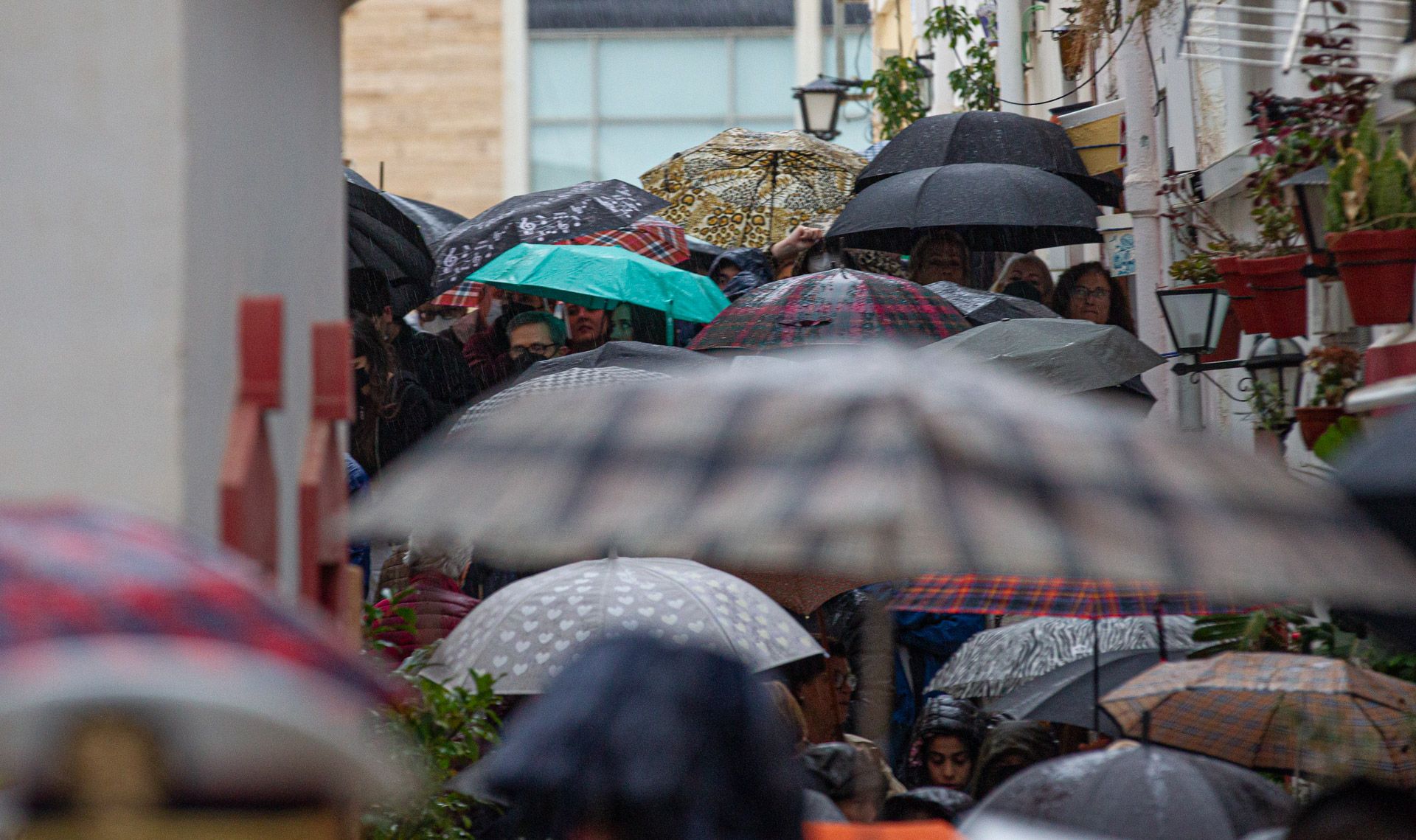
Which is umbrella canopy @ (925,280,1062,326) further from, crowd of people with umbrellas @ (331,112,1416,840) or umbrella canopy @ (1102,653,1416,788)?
umbrella canopy @ (1102,653,1416,788)

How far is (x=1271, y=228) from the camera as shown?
859 cm

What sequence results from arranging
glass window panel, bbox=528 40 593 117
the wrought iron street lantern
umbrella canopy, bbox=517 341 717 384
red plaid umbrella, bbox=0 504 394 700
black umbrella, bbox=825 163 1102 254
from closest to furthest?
red plaid umbrella, bbox=0 504 394 700 < umbrella canopy, bbox=517 341 717 384 < black umbrella, bbox=825 163 1102 254 < the wrought iron street lantern < glass window panel, bbox=528 40 593 117

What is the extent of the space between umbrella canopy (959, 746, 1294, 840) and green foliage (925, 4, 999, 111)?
43.5 ft

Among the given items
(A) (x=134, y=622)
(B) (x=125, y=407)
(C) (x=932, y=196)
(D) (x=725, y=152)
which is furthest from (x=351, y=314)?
(A) (x=134, y=622)

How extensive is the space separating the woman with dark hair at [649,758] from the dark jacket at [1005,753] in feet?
18.0

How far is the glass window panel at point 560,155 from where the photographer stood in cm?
3041

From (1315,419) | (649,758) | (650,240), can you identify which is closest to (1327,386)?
(1315,419)

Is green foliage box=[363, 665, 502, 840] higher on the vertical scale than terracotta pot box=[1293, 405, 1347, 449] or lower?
lower

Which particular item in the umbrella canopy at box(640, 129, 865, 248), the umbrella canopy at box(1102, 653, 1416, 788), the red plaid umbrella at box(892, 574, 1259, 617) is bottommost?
the umbrella canopy at box(1102, 653, 1416, 788)

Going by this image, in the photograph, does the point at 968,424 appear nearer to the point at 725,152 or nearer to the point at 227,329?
the point at 227,329

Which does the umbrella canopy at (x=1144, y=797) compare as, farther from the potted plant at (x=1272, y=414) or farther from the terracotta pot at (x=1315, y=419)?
the potted plant at (x=1272, y=414)

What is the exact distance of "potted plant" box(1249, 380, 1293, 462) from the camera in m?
8.91

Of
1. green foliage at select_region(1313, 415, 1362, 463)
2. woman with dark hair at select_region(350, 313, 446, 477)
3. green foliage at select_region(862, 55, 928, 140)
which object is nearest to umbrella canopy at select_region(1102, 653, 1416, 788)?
green foliage at select_region(1313, 415, 1362, 463)

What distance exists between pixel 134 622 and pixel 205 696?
188 mm
